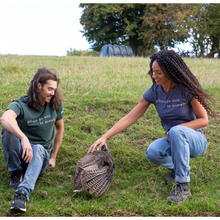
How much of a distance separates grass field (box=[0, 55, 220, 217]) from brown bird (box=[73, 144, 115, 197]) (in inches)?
6.0

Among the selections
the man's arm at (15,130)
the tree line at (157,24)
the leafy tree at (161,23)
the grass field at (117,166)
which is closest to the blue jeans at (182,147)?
the grass field at (117,166)

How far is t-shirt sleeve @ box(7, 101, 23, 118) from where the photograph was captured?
11.2 feet

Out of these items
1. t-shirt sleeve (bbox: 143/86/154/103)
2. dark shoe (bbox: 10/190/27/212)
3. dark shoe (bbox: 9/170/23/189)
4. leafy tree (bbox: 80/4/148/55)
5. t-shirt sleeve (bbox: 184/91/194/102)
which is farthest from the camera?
leafy tree (bbox: 80/4/148/55)

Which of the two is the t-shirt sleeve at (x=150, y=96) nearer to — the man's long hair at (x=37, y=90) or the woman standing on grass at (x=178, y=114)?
the woman standing on grass at (x=178, y=114)

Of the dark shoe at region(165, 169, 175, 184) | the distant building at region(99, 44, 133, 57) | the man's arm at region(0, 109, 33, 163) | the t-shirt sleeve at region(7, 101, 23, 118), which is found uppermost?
the distant building at region(99, 44, 133, 57)

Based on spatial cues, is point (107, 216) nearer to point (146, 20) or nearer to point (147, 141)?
point (147, 141)

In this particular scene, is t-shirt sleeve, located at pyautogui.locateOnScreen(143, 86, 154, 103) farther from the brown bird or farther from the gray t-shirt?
the brown bird

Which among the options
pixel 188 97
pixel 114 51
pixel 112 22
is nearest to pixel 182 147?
pixel 188 97

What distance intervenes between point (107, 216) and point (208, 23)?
1047 inches

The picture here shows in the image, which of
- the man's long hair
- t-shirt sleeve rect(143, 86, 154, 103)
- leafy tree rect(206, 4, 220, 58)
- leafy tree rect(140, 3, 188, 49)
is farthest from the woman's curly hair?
leafy tree rect(206, 4, 220, 58)

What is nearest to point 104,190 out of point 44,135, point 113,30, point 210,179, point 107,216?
point 107,216

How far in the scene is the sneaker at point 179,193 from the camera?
325 cm

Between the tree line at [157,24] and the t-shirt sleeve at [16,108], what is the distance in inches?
891

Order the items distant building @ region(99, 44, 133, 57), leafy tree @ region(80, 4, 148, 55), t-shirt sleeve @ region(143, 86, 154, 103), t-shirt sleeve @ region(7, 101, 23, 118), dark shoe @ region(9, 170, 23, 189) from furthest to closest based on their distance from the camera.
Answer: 1. leafy tree @ region(80, 4, 148, 55)
2. distant building @ region(99, 44, 133, 57)
3. t-shirt sleeve @ region(143, 86, 154, 103)
4. dark shoe @ region(9, 170, 23, 189)
5. t-shirt sleeve @ region(7, 101, 23, 118)
